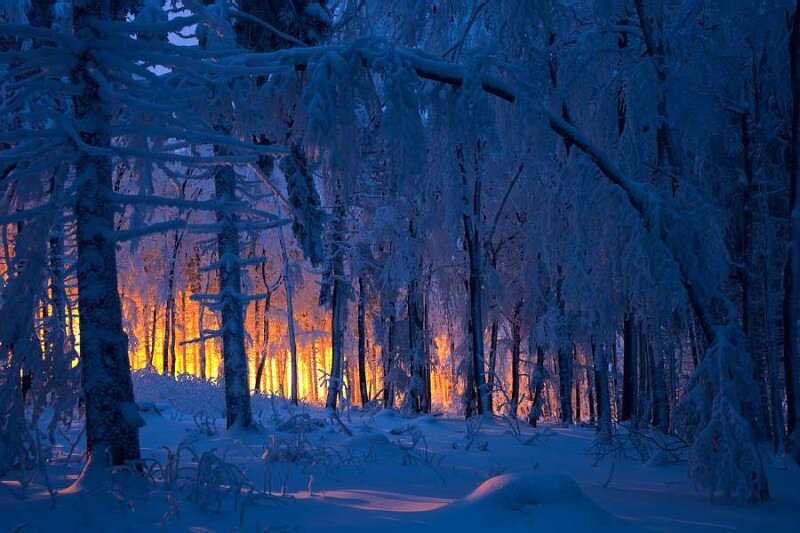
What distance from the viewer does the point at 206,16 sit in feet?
16.2

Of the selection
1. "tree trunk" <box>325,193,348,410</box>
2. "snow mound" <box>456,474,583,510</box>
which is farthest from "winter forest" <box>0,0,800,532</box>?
"tree trunk" <box>325,193,348,410</box>

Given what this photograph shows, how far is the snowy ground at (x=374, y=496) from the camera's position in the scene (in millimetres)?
3867

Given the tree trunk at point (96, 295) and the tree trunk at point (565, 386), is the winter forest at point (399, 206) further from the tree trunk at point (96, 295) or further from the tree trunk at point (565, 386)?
the tree trunk at point (565, 386)

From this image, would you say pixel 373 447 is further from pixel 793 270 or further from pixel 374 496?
pixel 793 270

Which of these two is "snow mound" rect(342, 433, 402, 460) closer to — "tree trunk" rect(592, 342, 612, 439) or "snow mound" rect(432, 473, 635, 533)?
"snow mound" rect(432, 473, 635, 533)

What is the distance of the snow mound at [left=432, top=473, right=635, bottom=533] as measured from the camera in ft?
12.9

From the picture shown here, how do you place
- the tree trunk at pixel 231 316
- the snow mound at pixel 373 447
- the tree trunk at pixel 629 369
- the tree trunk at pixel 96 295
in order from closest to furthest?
the tree trunk at pixel 96 295, the snow mound at pixel 373 447, the tree trunk at pixel 231 316, the tree trunk at pixel 629 369

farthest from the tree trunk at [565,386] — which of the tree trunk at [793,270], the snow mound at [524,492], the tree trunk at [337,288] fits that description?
the snow mound at [524,492]

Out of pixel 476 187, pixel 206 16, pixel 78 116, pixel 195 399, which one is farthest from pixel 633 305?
pixel 195 399

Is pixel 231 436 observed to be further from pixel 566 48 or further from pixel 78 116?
pixel 566 48

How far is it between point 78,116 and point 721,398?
18.9 feet

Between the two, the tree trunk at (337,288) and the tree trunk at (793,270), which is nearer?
the tree trunk at (793,270)

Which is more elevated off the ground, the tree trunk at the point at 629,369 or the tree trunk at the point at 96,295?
the tree trunk at the point at 96,295

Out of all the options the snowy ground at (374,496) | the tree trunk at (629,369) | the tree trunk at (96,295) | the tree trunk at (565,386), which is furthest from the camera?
the tree trunk at (565,386)
